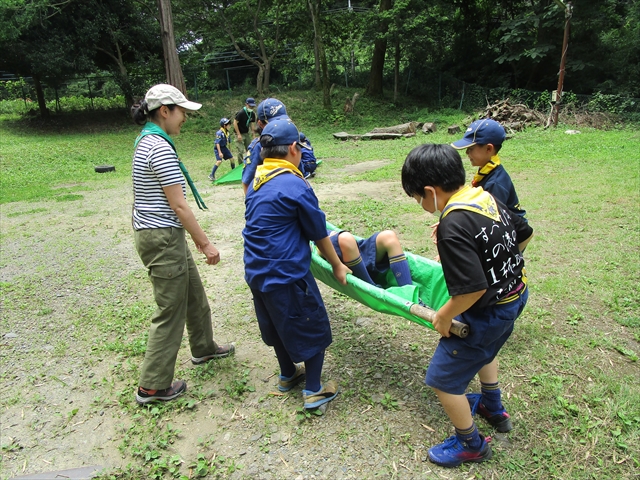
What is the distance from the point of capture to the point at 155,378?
2754mm

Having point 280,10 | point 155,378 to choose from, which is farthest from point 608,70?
point 155,378

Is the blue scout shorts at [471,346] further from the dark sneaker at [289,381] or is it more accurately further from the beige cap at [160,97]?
the beige cap at [160,97]

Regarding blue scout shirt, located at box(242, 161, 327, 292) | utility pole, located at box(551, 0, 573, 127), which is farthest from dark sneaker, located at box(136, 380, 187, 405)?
utility pole, located at box(551, 0, 573, 127)

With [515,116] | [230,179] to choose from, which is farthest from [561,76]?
[230,179]

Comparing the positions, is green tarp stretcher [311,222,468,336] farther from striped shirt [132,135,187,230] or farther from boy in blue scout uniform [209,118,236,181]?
boy in blue scout uniform [209,118,236,181]

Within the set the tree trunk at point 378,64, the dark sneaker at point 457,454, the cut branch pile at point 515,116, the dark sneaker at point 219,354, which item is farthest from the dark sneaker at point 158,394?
the tree trunk at point 378,64

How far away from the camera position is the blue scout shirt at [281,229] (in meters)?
2.34

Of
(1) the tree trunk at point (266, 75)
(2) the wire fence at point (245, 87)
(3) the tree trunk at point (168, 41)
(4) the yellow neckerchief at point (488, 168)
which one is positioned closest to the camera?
(4) the yellow neckerchief at point (488, 168)

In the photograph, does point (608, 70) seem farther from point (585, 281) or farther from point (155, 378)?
point (155, 378)

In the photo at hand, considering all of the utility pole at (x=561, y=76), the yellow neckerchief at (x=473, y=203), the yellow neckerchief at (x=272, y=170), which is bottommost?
Answer: the yellow neckerchief at (x=473, y=203)

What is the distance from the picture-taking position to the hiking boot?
2.63m

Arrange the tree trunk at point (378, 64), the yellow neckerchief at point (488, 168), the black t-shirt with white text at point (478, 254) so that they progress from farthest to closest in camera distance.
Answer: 1. the tree trunk at point (378, 64)
2. the yellow neckerchief at point (488, 168)
3. the black t-shirt with white text at point (478, 254)

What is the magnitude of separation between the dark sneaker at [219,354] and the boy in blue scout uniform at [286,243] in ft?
2.97

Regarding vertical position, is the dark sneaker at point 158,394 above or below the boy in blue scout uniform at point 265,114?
below
